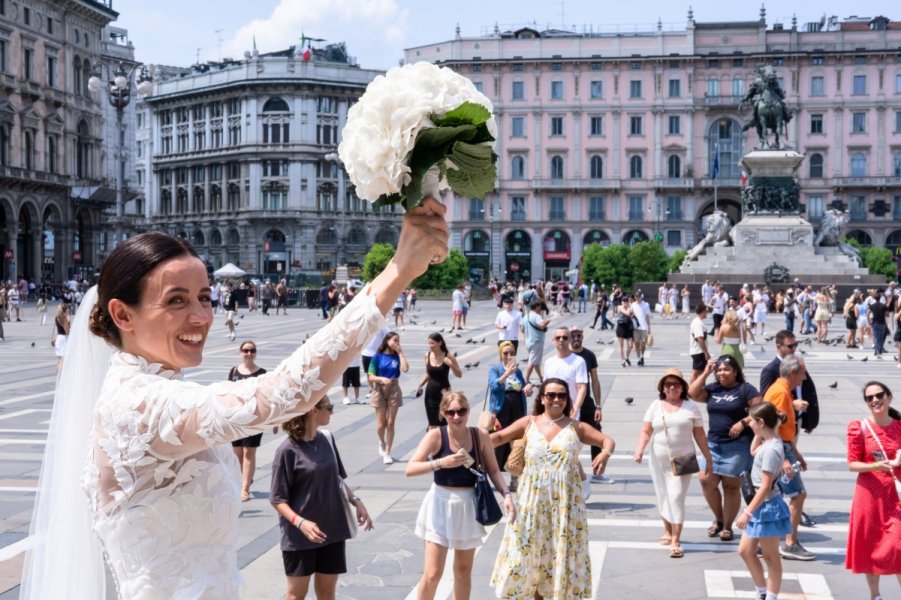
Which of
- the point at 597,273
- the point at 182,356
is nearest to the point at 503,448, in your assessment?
the point at 182,356

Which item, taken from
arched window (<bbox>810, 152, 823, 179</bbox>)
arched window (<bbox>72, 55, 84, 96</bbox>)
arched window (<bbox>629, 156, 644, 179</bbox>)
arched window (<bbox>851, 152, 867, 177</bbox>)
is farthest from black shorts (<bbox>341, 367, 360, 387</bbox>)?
arched window (<bbox>851, 152, 867, 177</bbox>)

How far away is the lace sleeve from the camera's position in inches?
99.4

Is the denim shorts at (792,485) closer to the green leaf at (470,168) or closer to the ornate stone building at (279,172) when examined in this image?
the green leaf at (470,168)

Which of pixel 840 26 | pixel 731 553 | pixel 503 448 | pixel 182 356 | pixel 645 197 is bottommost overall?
pixel 731 553

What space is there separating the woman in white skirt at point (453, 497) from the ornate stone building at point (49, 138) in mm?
57921

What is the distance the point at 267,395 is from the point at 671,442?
6733 mm

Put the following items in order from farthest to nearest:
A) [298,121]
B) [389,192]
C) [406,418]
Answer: [298,121]
[406,418]
[389,192]

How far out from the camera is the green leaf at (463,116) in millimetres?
2668

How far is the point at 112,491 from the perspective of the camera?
2742 millimetres

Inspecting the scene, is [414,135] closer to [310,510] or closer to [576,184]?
[310,510]

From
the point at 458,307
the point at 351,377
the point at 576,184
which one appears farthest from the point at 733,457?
the point at 576,184

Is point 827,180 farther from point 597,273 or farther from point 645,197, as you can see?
point 597,273

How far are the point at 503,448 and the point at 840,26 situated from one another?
292ft

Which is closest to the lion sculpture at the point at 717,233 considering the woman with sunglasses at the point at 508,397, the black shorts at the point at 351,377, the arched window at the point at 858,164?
the black shorts at the point at 351,377
